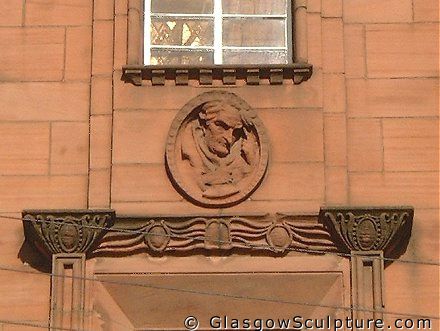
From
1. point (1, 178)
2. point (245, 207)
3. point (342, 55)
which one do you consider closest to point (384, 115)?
point (342, 55)

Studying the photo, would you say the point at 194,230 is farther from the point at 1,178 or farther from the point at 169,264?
the point at 1,178

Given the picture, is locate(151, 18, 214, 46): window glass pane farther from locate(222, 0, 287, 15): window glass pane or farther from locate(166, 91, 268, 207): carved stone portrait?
locate(166, 91, 268, 207): carved stone portrait

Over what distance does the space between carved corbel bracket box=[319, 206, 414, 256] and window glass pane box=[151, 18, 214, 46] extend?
269 centimetres

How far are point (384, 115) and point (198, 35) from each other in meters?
2.39

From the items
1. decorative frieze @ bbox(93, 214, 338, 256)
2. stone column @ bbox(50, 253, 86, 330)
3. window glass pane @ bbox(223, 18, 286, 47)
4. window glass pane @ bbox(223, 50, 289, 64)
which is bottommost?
stone column @ bbox(50, 253, 86, 330)

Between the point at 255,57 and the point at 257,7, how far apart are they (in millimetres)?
655

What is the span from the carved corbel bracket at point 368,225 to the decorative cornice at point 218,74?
1.70m

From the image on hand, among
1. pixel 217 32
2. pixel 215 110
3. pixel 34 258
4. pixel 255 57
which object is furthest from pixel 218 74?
pixel 34 258

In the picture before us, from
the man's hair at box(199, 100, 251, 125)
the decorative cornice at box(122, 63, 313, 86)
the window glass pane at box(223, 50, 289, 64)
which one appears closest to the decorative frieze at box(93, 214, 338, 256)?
the man's hair at box(199, 100, 251, 125)

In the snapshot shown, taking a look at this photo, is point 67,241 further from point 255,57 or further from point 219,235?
point 255,57

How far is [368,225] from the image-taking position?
52.2 ft

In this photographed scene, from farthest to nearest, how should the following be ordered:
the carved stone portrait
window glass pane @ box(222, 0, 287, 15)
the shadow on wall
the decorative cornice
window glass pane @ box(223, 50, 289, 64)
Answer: window glass pane @ box(222, 0, 287, 15) < window glass pane @ box(223, 50, 289, 64) < the decorative cornice < the carved stone portrait < the shadow on wall

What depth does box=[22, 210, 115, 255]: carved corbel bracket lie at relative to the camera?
1591 cm

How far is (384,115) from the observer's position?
54.6 ft
